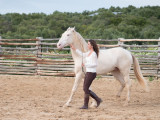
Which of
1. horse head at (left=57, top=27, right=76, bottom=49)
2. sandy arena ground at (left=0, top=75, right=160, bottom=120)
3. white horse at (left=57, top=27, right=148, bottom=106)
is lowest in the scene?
sandy arena ground at (left=0, top=75, right=160, bottom=120)

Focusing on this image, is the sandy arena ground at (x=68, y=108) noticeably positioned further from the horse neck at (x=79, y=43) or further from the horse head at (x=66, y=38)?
the horse head at (x=66, y=38)

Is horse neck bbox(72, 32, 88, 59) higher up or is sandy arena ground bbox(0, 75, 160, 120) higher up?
horse neck bbox(72, 32, 88, 59)

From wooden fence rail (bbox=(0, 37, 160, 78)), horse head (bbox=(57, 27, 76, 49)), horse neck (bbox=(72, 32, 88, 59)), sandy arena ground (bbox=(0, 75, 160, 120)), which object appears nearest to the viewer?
sandy arena ground (bbox=(0, 75, 160, 120))

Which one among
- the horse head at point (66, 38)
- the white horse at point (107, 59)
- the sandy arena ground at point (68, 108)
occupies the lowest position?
the sandy arena ground at point (68, 108)

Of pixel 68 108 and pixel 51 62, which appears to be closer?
pixel 68 108

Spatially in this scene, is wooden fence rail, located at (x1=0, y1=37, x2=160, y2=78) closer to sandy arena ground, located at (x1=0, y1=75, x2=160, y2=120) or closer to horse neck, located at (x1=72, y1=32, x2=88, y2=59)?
sandy arena ground, located at (x1=0, y1=75, x2=160, y2=120)

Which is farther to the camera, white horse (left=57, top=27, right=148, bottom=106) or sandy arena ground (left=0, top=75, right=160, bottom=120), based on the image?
white horse (left=57, top=27, right=148, bottom=106)

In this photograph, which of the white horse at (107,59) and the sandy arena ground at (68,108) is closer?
the sandy arena ground at (68,108)

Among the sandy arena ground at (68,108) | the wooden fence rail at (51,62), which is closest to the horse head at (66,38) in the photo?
the sandy arena ground at (68,108)

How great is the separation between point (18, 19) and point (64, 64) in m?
49.2

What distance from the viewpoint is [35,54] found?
13.5 meters

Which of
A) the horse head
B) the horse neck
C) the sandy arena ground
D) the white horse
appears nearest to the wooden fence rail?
the sandy arena ground

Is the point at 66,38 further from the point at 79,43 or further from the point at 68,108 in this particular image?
the point at 68,108

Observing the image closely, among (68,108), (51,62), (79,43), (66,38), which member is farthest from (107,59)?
(51,62)
